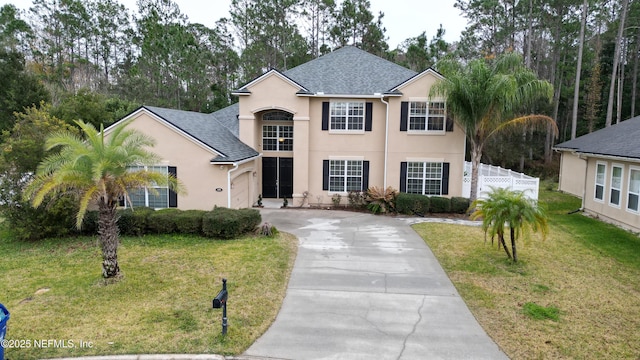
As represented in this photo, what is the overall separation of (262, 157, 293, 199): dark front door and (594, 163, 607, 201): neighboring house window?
557 inches

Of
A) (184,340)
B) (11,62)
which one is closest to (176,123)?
(184,340)

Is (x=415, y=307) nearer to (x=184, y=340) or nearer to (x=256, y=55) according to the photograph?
(x=184, y=340)

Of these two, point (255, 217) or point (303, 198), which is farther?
point (303, 198)

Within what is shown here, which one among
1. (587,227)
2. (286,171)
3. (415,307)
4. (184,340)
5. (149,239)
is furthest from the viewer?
(286,171)

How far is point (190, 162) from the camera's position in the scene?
1495 centimetres

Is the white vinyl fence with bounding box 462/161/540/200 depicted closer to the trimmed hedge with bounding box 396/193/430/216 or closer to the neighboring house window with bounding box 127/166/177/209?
the trimmed hedge with bounding box 396/193/430/216

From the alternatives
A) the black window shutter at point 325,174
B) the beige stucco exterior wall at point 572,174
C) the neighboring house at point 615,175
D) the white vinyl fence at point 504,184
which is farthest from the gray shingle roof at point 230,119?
the beige stucco exterior wall at point 572,174

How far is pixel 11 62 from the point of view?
2870 cm

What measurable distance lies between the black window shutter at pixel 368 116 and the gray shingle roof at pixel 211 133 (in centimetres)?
556

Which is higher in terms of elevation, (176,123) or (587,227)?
(176,123)

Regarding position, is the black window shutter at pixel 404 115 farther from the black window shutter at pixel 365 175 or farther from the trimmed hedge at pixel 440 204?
the trimmed hedge at pixel 440 204

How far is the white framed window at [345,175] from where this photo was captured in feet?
61.0

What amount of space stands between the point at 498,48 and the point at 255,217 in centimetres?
3280

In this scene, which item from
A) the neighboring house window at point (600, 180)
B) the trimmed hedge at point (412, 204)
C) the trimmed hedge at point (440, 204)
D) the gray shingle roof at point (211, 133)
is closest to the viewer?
the gray shingle roof at point (211, 133)
